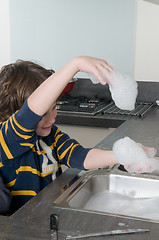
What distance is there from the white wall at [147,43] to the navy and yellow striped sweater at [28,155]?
1.86 m

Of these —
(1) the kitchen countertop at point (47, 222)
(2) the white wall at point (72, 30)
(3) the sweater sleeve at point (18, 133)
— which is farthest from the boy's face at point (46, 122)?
(2) the white wall at point (72, 30)

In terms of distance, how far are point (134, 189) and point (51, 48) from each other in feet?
6.31

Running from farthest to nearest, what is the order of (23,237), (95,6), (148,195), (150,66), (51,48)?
(150,66) < (51,48) < (95,6) < (148,195) < (23,237)

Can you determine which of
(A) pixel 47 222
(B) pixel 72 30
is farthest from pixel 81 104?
(A) pixel 47 222

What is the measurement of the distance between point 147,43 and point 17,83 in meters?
2.18

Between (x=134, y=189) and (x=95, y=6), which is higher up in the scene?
(x=95, y=6)

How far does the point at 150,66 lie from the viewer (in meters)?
3.36

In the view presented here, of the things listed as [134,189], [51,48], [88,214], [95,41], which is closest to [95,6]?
[95,41]

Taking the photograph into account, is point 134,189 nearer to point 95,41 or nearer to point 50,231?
point 50,231

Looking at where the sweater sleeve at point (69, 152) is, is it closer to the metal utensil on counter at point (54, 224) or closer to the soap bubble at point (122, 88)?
the soap bubble at point (122, 88)

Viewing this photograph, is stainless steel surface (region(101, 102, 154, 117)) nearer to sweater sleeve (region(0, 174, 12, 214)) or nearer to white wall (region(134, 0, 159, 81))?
white wall (region(134, 0, 159, 81))

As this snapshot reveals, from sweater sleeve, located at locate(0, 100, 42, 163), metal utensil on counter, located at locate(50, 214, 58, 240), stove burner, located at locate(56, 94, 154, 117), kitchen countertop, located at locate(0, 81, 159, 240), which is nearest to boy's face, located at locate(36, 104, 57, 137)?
sweater sleeve, located at locate(0, 100, 42, 163)

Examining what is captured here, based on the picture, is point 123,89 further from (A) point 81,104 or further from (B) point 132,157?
(A) point 81,104

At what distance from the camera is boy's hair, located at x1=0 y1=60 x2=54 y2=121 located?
1.36 meters
